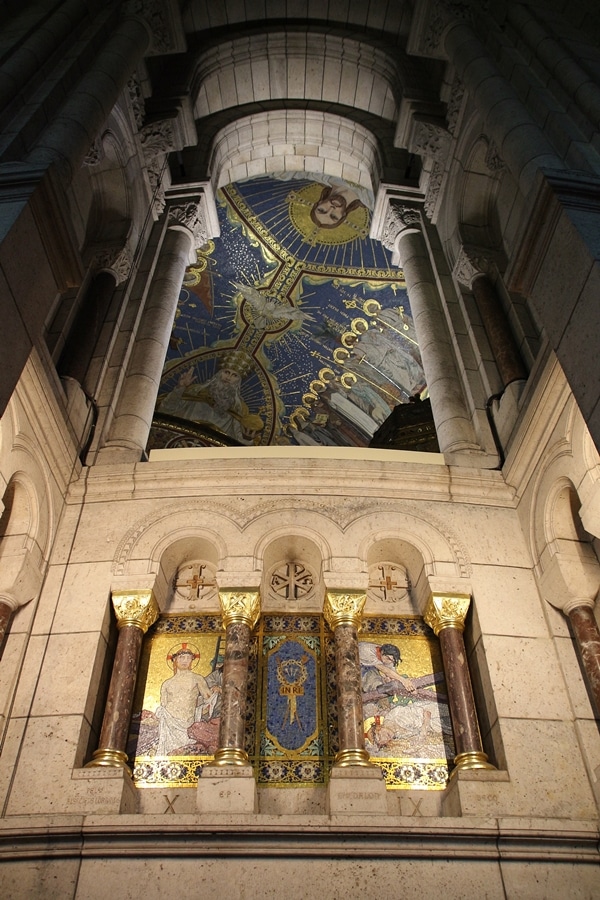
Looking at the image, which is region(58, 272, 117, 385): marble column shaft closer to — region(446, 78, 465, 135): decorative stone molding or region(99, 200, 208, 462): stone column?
region(99, 200, 208, 462): stone column

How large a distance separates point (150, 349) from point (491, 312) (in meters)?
3.64

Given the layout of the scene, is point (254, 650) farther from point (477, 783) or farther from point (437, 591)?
point (477, 783)

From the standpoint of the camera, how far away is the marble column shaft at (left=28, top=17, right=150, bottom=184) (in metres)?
5.25

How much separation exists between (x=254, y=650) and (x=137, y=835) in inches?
66.1

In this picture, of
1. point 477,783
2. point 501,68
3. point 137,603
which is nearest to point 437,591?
point 477,783

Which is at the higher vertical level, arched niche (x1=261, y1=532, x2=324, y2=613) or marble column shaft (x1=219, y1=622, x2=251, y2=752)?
arched niche (x1=261, y1=532, x2=324, y2=613)

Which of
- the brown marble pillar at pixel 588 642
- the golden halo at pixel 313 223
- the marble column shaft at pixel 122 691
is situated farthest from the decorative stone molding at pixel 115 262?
the brown marble pillar at pixel 588 642

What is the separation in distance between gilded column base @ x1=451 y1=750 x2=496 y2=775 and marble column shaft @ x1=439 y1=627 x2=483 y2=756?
0.8 inches

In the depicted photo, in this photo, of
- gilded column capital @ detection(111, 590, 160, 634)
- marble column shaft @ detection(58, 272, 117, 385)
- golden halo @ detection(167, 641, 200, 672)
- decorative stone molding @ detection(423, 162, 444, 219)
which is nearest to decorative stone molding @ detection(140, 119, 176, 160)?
marble column shaft @ detection(58, 272, 117, 385)

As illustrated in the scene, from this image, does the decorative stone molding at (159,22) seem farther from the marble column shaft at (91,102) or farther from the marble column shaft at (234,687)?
the marble column shaft at (234,687)

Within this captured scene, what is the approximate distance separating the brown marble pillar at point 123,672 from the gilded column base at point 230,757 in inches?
23.3

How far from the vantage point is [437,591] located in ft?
18.7

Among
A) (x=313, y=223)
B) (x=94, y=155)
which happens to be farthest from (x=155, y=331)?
(x=313, y=223)

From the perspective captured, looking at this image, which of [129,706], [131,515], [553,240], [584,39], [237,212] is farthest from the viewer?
[237,212]
